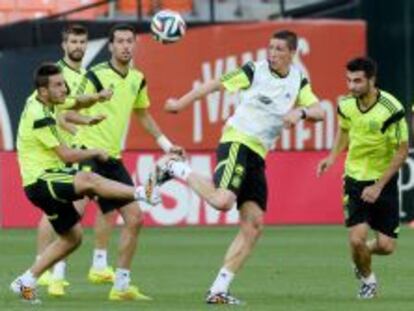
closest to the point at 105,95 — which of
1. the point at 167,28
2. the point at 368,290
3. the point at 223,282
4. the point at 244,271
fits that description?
the point at 167,28

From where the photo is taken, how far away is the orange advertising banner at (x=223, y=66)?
1118 inches

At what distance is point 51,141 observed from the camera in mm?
14281

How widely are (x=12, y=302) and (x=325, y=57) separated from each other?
15474 millimetres

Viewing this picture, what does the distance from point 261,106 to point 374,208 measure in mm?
1542

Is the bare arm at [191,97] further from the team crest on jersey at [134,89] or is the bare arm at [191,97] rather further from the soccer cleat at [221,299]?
the team crest on jersey at [134,89]

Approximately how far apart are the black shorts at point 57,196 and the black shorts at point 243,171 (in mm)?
1237

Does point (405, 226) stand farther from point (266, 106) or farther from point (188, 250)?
point (266, 106)

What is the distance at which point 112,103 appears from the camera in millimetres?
16562

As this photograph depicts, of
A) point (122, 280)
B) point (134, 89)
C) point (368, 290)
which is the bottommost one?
point (368, 290)

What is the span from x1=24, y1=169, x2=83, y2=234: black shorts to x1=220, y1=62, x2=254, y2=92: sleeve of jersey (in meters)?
1.50

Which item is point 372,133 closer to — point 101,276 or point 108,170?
point 108,170

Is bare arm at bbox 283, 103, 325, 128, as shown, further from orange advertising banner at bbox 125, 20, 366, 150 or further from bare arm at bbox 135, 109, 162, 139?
orange advertising banner at bbox 125, 20, 366, 150

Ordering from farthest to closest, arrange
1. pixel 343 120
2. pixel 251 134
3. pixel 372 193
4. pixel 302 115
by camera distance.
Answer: pixel 343 120 < pixel 372 193 < pixel 251 134 < pixel 302 115

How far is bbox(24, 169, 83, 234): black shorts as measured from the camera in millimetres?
14195
